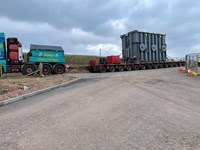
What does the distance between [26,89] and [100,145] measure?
8.63 metres

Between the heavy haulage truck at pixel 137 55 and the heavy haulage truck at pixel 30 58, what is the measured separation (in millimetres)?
5991

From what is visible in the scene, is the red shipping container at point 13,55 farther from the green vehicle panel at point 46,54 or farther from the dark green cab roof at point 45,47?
the dark green cab roof at point 45,47

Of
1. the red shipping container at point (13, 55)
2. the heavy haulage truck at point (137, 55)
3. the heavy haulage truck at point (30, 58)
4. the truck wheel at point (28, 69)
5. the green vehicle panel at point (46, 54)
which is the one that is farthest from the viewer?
the heavy haulage truck at point (137, 55)

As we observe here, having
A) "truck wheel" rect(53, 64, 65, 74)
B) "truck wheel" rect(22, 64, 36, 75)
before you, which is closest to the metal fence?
"truck wheel" rect(53, 64, 65, 74)

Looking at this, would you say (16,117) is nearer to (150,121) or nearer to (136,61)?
(150,121)

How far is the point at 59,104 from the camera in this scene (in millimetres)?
8609

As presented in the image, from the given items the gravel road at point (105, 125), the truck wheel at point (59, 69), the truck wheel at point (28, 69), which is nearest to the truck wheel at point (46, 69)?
the truck wheel at point (59, 69)

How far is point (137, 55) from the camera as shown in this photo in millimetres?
30797

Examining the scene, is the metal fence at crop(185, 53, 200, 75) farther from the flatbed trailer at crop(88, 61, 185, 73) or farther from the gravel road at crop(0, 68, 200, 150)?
the gravel road at crop(0, 68, 200, 150)

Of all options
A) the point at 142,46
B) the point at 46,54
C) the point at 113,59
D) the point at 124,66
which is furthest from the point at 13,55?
the point at 142,46

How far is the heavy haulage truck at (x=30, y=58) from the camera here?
67.2 ft

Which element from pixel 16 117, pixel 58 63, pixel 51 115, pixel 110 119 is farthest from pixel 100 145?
pixel 58 63

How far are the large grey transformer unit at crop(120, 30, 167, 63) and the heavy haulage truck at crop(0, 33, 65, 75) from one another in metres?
10.3

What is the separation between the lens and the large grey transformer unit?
30359 millimetres
